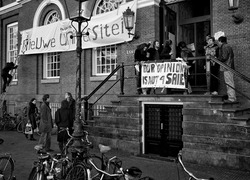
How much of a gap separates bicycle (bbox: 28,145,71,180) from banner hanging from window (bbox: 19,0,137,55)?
7.35 meters

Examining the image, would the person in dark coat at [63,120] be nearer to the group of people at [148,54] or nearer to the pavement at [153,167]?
the pavement at [153,167]

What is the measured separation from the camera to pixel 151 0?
11219 mm

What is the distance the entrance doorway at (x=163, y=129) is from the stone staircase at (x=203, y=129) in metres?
0.23

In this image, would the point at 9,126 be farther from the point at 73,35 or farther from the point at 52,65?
the point at 73,35

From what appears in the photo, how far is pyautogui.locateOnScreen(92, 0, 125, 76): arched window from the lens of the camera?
1318cm

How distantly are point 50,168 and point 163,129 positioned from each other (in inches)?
171

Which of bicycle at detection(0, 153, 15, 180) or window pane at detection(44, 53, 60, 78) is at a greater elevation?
window pane at detection(44, 53, 60, 78)

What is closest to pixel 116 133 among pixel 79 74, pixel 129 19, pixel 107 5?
pixel 79 74

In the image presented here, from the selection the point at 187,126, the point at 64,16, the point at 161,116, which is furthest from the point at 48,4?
the point at 187,126

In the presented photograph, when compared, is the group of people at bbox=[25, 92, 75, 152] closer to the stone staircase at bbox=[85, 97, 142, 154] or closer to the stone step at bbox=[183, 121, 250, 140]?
the stone staircase at bbox=[85, 97, 142, 154]

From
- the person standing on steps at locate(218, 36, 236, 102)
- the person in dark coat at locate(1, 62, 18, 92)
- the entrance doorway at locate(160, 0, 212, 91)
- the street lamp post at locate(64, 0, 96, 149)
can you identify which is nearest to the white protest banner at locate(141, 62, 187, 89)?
the person standing on steps at locate(218, 36, 236, 102)

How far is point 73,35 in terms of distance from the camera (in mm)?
13219

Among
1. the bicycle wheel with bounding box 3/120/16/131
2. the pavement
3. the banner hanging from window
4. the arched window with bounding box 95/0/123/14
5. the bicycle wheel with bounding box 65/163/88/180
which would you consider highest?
the arched window with bounding box 95/0/123/14

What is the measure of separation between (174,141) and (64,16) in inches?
394
